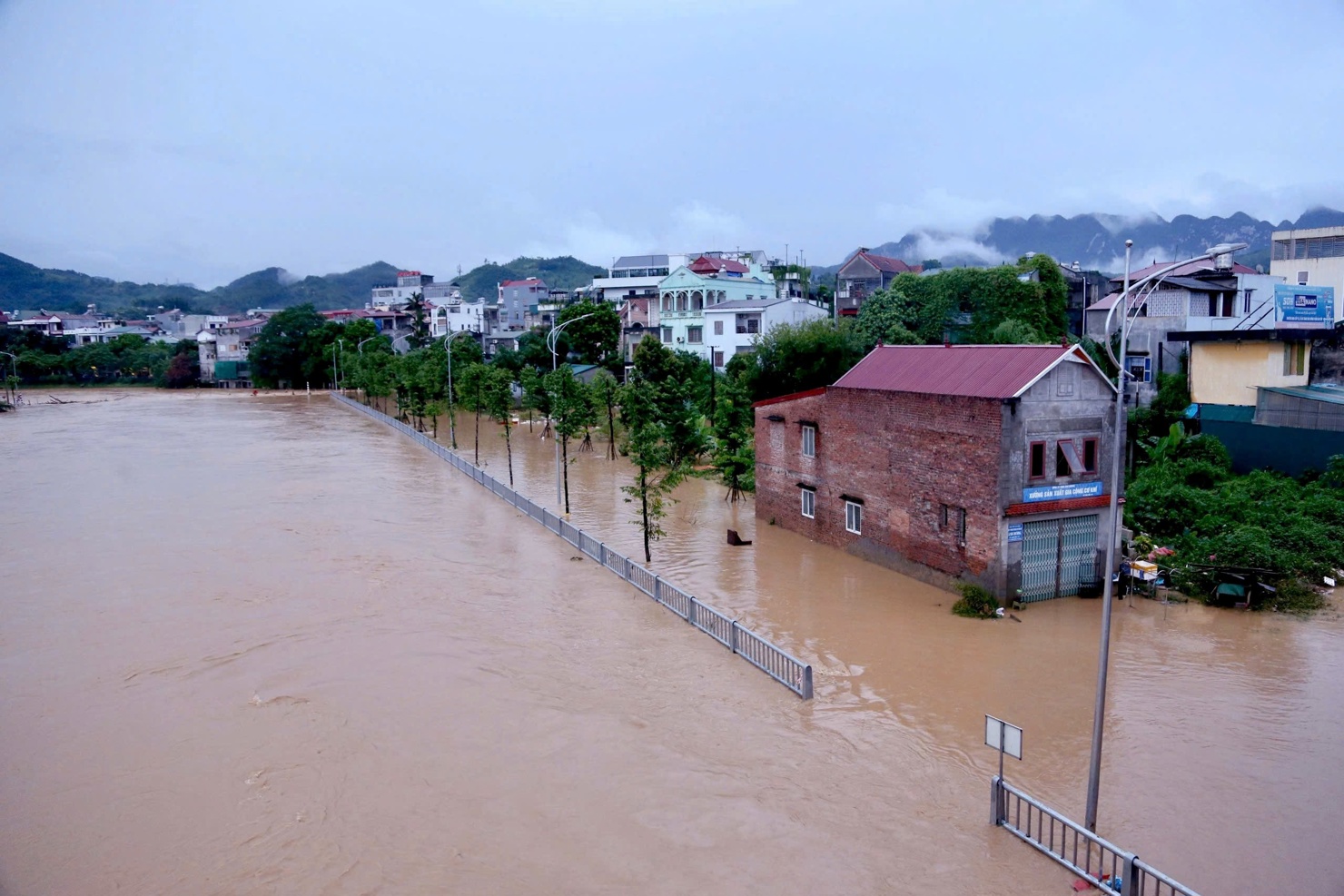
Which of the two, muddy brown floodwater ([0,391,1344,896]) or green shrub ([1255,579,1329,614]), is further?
green shrub ([1255,579,1329,614])

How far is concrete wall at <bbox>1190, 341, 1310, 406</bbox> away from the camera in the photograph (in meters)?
29.7

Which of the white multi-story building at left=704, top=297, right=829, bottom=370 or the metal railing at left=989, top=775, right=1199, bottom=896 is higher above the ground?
the white multi-story building at left=704, top=297, right=829, bottom=370

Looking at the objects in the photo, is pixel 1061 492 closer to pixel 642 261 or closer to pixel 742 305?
pixel 742 305

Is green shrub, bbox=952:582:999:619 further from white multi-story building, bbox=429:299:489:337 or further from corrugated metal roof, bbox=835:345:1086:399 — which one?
white multi-story building, bbox=429:299:489:337

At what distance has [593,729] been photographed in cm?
1334

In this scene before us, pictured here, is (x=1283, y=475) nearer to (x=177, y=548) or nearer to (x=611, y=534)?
(x=611, y=534)

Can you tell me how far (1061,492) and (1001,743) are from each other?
1017 centimetres

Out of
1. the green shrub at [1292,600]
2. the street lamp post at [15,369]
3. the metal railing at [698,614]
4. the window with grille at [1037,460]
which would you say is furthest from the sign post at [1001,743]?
the street lamp post at [15,369]

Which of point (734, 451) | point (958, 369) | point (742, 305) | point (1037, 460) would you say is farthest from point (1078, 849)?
point (742, 305)

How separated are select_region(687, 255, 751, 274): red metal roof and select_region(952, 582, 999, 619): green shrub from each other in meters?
50.7

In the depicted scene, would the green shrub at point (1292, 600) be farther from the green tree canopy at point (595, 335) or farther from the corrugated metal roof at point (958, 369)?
the green tree canopy at point (595, 335)

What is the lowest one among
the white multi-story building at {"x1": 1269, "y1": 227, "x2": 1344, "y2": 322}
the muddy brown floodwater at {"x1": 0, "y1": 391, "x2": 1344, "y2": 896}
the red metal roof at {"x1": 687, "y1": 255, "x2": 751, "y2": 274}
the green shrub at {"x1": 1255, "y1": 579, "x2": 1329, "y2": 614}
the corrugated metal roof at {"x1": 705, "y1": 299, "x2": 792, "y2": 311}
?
the muddy brown floodwater at {"x1": 0, "y1": 391, "x2": 1344, "y2": 896}

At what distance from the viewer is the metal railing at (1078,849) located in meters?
8.73

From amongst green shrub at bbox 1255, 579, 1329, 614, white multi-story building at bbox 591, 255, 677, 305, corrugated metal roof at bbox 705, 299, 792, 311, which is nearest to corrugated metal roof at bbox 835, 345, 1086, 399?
green shrub at bbox 1255, 579, 1329, 614
